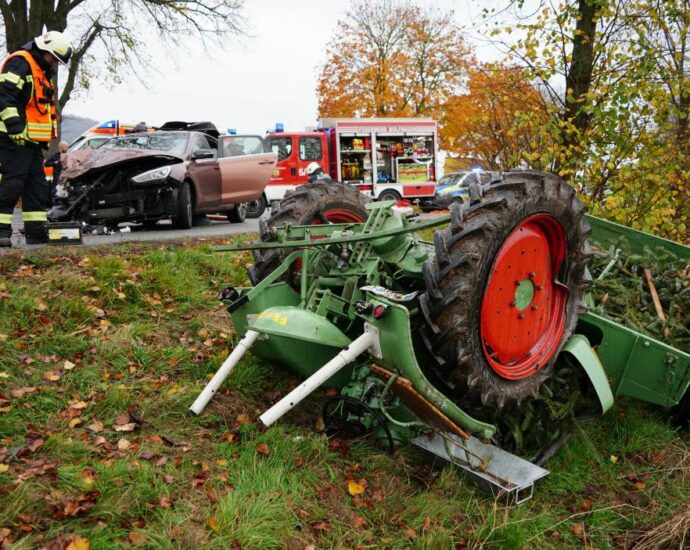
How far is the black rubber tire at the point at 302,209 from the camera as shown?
4633 mm

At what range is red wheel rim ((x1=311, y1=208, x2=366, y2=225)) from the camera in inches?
197

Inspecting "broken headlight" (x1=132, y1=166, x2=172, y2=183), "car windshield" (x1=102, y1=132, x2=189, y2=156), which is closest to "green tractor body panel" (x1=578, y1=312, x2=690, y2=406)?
"broken headlight" (x1=132, y1=166, x2=172, y2=183)

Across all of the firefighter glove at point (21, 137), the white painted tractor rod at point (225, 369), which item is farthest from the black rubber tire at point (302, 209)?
the firefighter glove at point (21, 137)

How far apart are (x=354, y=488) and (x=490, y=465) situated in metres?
0.78

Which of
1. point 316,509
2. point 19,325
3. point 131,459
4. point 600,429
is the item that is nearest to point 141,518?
point 131,459

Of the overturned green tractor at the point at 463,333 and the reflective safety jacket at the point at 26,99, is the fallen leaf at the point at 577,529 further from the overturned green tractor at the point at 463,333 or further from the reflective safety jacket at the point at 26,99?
the reflective safety jacket at the point at 26,99

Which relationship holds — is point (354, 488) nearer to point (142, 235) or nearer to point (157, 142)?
point (142, 235)

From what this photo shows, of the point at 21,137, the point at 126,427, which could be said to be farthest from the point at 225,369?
the point at 21,137

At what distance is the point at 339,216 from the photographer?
5.08 m

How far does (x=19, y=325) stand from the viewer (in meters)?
4.65

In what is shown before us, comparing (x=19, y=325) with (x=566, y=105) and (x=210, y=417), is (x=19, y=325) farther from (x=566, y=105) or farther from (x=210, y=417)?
(x=566, y=105)

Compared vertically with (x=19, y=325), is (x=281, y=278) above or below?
above

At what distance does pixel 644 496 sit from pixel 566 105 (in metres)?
4.74

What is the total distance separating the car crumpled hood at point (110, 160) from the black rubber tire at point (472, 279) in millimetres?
6988
